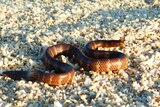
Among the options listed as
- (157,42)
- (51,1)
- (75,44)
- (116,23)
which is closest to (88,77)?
(75,44)

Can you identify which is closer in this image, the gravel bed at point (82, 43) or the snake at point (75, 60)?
the gravel bed at point (82, 43)

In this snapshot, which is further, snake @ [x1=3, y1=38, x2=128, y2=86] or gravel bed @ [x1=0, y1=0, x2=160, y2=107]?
snake @ [x1=3, y1=38, x2=128, y2=86]

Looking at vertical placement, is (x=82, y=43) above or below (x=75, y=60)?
above

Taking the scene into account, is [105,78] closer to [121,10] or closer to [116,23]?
[116,23]

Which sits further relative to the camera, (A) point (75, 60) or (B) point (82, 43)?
(B) point (82, 43)
